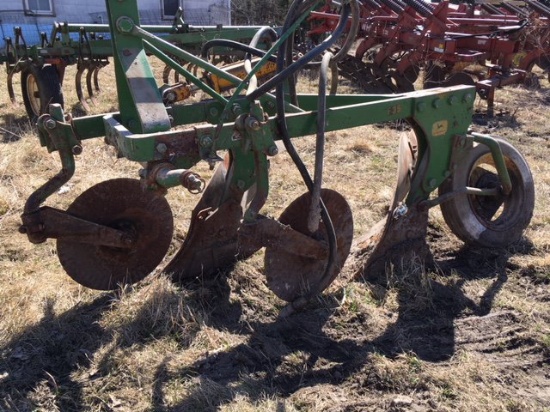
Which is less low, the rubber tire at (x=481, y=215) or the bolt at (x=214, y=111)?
the bolt at (x=214, y=111)

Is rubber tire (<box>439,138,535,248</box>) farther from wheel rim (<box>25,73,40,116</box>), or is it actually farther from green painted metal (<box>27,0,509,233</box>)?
wheel rim (<box>25,73,40,116</box>)

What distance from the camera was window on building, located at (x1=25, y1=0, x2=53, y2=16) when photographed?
1303 centimetres

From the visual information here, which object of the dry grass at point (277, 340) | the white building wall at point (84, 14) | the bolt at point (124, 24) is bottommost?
the dry grass at point (277, 340)

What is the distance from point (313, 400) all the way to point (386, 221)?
4.29 feet

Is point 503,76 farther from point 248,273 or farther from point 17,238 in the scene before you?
point 17,238

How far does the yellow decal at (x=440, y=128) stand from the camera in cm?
322

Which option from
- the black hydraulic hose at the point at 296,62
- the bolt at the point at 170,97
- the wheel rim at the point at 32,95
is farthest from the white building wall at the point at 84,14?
the black hydraulic hose at the point at 296,62

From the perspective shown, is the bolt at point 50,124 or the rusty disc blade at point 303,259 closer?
the bolt at point 50,124

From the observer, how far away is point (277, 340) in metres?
2.79

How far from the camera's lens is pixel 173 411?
229 cm

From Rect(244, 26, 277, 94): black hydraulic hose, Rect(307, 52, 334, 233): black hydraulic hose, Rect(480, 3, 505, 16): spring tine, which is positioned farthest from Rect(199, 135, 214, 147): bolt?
Rect(480, 3, 505, 16): spring tine

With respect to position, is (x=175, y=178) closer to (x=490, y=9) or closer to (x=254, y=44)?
(x=254, y=44)

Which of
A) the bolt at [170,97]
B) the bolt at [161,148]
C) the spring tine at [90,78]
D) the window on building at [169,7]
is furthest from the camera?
the window on building at [169,7]

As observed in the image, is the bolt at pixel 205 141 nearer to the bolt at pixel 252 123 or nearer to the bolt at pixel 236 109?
the bolt at pixel 252 123
